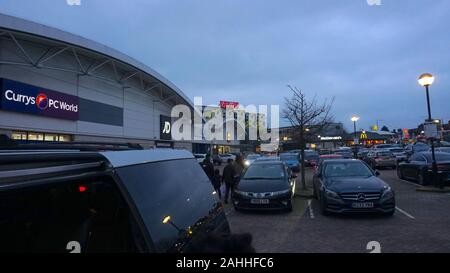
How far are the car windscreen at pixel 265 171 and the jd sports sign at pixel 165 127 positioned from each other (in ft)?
85.8

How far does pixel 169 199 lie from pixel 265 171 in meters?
9.12

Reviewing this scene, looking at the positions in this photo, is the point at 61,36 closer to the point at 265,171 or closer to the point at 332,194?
the point at 265,171

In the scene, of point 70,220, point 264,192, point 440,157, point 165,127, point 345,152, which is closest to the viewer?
point 70,220

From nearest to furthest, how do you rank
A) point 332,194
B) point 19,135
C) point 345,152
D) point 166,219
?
point 166,219
point 332,194
point 19,135
point 345,152

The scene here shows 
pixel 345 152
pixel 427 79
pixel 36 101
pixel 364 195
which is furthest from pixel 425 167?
pixel 345 152

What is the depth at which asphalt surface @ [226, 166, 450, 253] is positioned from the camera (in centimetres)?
610

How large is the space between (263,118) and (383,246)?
76.6 meters

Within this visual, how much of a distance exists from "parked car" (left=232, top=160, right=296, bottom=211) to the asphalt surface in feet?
0.95

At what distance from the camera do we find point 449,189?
12438 millimetres

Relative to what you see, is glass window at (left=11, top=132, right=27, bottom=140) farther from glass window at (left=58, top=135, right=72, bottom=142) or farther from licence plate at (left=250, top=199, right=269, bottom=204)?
licence plate at (left=250, top=199, right=269, bottom=204)

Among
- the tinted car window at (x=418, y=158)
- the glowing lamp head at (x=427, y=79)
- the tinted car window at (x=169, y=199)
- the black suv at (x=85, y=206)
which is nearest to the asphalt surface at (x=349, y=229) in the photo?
the tinted car window at (x=169, y=199)

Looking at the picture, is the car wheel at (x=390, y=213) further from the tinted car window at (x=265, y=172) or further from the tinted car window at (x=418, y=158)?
the tinted car window at (x=418, y=158)

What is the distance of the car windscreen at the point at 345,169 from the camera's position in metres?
9.94

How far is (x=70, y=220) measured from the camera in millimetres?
1974
